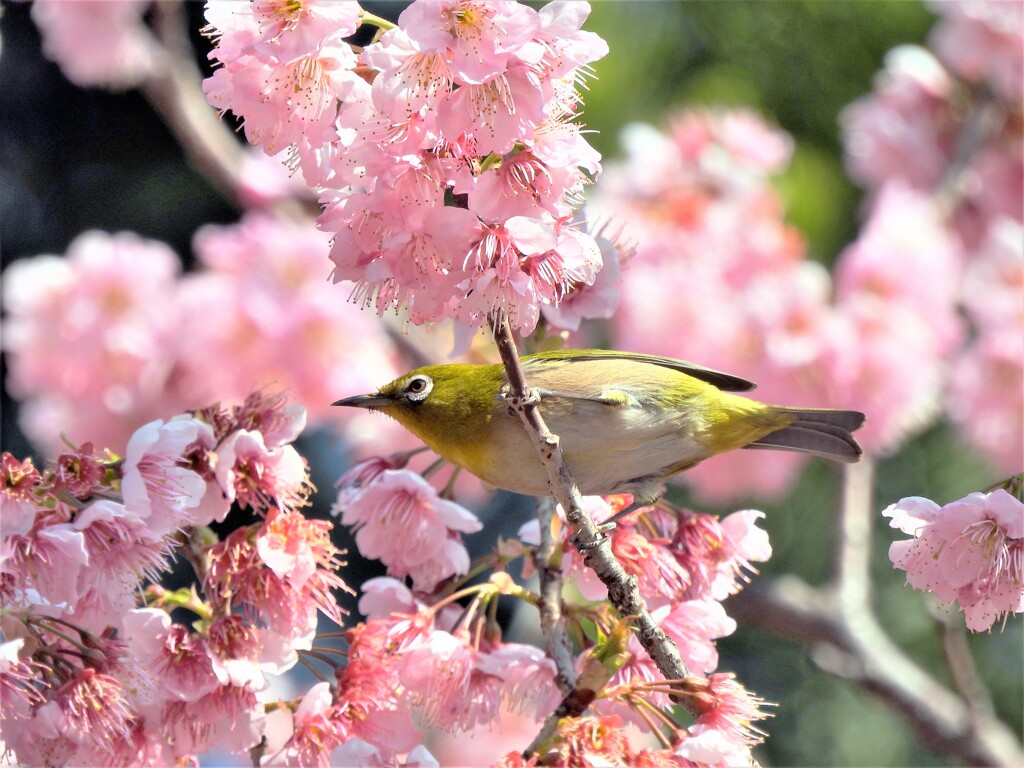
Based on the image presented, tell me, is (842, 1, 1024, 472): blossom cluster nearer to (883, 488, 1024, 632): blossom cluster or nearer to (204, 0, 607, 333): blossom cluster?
(883, 488, 1024, 632): blossom cluster

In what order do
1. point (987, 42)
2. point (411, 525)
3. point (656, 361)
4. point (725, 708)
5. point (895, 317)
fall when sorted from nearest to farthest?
point (725, 708)
point (411, 525)
point (656, 361)
point (895, 317)
point (987, 42)

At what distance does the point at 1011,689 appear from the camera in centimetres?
391

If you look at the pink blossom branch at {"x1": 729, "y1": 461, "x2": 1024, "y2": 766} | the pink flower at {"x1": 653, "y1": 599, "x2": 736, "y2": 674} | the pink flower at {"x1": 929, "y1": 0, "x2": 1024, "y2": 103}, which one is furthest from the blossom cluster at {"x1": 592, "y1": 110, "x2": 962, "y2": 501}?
the pink flower at {"x1": 653, "y1": 599, "x2": 736, "y2": 674}

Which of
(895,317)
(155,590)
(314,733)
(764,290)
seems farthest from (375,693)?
(895,317)

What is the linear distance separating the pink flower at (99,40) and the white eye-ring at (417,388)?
2.38m

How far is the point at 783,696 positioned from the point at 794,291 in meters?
1.55

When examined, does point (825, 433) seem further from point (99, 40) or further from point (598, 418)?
point (99, 40)

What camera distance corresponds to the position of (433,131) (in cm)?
113

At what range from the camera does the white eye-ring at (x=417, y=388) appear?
1.75 meters

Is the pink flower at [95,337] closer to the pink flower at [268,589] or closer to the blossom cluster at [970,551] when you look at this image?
the pink flower at [268,589]

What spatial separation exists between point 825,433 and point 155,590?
118 cm

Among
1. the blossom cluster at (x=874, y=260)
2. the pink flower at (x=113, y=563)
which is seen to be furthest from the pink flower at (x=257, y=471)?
the blossom cluster at (x=874, y=260)

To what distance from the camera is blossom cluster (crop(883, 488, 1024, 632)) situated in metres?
1.21

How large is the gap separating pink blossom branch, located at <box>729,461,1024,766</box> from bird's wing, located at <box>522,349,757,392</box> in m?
1.30
